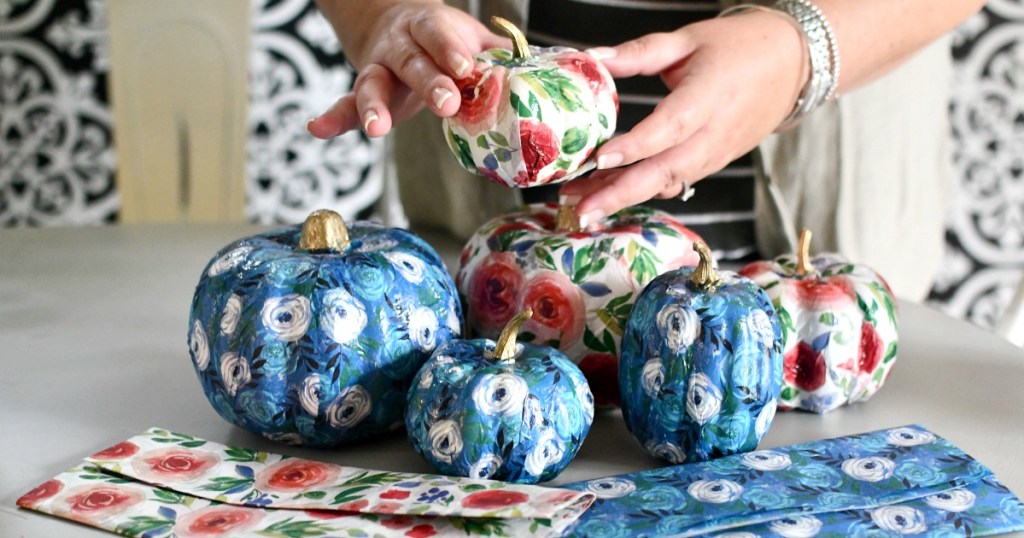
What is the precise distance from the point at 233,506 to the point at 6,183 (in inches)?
60.7

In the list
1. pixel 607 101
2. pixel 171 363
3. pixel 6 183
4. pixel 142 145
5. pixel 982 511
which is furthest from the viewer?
pixel 6 183

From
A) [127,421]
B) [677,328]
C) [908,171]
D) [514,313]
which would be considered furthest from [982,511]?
[908,171]

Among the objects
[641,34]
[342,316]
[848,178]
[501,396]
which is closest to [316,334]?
[342,316]

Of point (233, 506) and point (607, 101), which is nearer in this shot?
point (233, 506)

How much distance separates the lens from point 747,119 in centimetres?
85

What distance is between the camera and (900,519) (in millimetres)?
553

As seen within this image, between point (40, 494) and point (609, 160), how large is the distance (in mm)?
407

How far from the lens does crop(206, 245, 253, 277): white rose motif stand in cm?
67

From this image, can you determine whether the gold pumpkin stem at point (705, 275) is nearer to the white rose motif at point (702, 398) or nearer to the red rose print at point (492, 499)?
the white rose motif at point (702, 398)

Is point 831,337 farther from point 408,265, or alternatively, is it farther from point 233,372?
point 233,372

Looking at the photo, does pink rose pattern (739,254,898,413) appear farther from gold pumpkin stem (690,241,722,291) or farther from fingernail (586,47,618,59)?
fingernail (586,47,618,59)

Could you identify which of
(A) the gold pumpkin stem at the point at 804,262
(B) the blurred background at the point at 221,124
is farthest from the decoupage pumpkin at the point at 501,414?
(B) the blurred background at the point at 221,124

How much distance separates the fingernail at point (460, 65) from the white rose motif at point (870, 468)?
0.34 metres

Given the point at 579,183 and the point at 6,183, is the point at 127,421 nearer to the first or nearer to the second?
the point at 579,183
